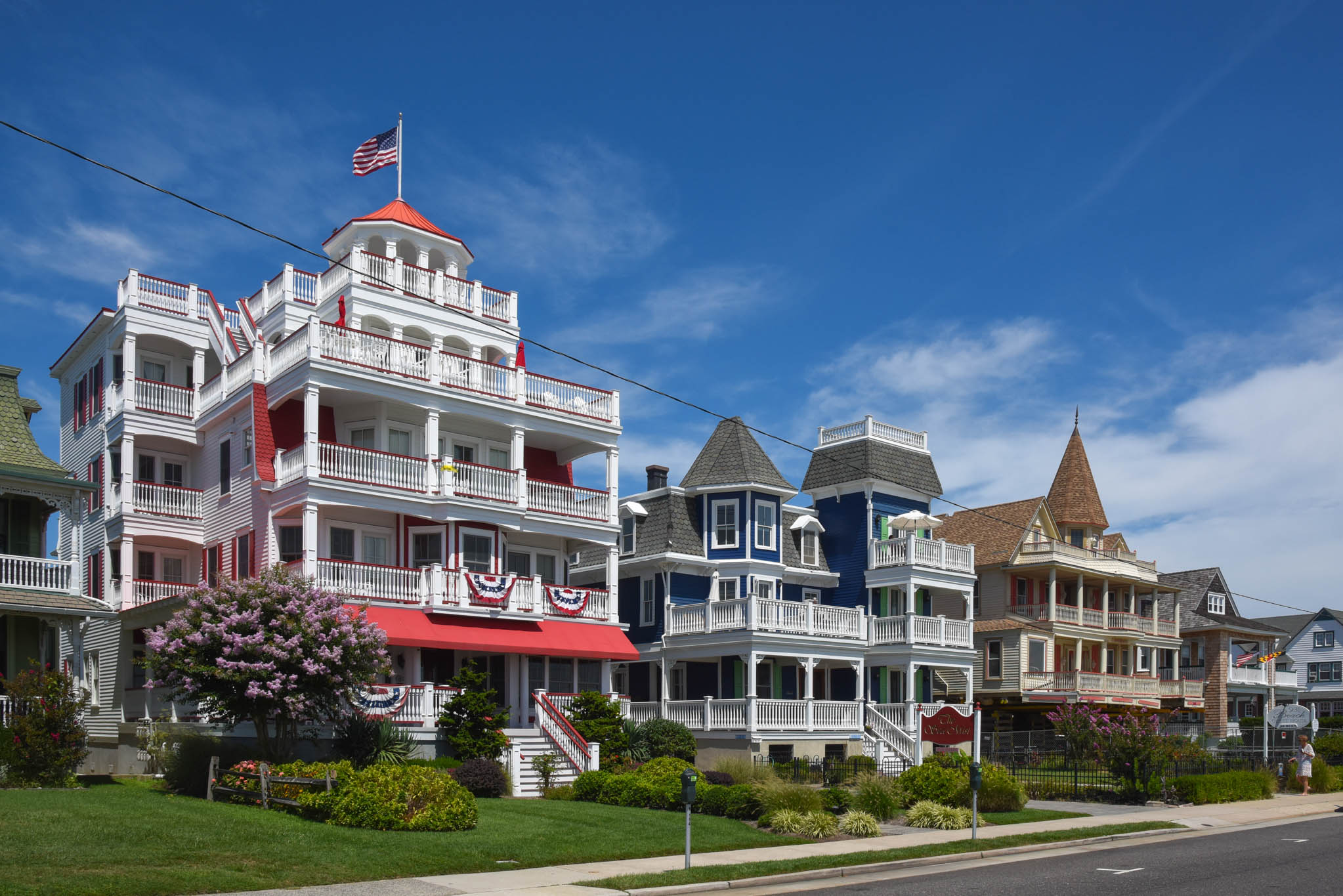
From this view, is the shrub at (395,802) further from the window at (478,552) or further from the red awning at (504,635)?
the window at (478,552)

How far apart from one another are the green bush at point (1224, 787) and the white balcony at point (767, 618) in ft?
40.3

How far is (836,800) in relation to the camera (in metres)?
24.1

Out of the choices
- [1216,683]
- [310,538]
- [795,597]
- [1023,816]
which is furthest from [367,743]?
[1216,683]

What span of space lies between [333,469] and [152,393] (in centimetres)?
920

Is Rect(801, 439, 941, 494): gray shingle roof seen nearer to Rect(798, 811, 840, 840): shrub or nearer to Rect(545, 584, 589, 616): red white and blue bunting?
Rect(545, 584, 589, 616): red white and blue bunting

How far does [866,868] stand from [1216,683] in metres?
53.9

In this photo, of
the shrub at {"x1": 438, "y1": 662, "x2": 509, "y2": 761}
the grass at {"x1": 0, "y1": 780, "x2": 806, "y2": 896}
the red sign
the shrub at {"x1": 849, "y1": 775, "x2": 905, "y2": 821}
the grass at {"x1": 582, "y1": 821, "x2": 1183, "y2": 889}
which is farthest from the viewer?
the shrub at {"x1": 438, "y1": 662, "x2": 509, "y2": 761}

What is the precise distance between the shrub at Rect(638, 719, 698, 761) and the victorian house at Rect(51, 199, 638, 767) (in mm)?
2158

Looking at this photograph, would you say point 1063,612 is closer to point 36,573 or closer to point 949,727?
point 949,727

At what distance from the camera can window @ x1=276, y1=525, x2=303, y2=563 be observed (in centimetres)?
3203

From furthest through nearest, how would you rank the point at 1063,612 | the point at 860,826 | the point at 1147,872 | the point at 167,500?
the point at 1063,612 < the point at 167,500 < the point at 860,826 < the point at 1147,872

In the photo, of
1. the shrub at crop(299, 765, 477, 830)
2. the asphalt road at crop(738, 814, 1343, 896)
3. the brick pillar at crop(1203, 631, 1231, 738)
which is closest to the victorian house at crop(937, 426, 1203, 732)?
the brick pillar at crop(1203, 631, 1231, 738)

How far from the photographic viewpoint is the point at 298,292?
120ft

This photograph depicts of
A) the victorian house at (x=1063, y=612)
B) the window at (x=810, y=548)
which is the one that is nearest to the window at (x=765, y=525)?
the window at (x=810, y=548)
